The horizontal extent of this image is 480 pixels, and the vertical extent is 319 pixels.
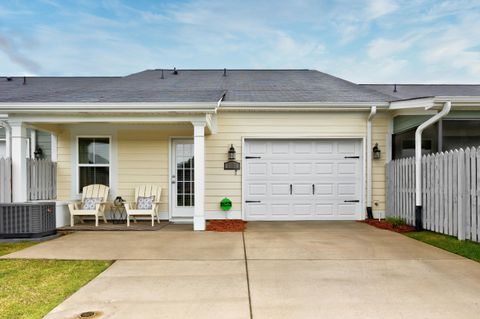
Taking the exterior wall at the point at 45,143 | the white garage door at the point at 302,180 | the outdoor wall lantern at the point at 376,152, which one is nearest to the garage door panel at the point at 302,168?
the white garage door at the point at 302,180

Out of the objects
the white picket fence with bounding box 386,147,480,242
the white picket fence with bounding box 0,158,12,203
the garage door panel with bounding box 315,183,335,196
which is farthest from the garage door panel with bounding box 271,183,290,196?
the white picket fence with bounding box 0,158,12,203

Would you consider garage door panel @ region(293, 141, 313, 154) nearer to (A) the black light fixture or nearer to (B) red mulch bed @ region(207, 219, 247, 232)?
(A) the black light fixture

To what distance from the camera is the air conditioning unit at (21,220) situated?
21.9ft

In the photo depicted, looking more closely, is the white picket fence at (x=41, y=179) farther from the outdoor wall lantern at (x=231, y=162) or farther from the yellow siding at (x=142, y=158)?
the outdoor wall lantern at (x=231, y=162)

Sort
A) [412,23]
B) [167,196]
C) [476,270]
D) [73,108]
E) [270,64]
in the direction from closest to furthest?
[476,270]
[73,108]
[167,196]
[412,23]
[270,64]

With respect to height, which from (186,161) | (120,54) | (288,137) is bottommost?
(186,161)

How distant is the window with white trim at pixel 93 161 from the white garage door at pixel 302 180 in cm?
359

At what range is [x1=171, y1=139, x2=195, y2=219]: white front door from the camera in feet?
30.6

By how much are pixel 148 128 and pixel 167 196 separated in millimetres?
1800

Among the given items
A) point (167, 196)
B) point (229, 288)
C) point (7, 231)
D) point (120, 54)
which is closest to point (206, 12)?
point (120, 54)

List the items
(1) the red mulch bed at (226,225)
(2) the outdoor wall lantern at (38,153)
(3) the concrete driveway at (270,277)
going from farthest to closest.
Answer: (2) the outdoor wall lantern at (38,153) → (1) the red mulch bed at (226,225) → (3) the concrete driveway at (270,277)

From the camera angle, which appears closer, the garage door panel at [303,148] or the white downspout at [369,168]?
the white downspout at [369,168]

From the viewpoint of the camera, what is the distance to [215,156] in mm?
9344

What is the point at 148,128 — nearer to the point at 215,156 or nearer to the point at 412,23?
the point at 215,156
